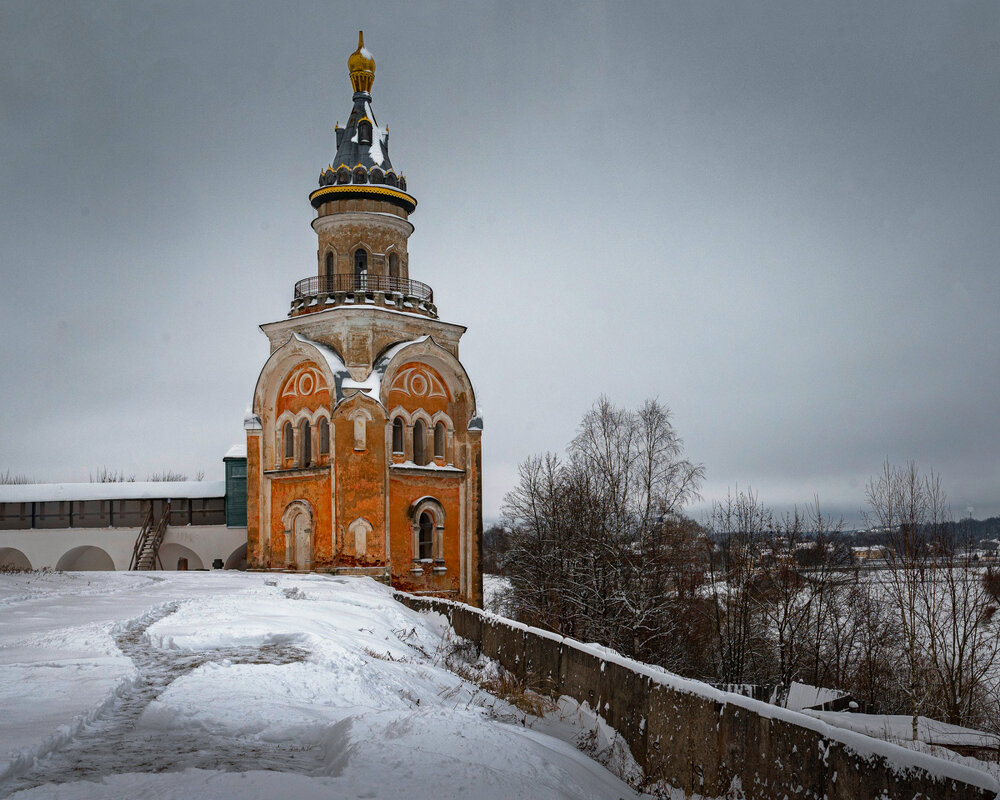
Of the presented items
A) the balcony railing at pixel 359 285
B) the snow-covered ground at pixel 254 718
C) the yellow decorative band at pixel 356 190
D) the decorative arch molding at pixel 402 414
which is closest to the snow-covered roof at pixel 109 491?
the balcony railing at pixel 359 285

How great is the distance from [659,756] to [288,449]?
874 inches

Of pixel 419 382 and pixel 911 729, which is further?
pixel 419 382

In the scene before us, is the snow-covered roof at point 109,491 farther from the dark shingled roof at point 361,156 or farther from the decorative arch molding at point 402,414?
the dark shingled roof at point 361,156

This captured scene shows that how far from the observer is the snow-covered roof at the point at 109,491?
1342 inches

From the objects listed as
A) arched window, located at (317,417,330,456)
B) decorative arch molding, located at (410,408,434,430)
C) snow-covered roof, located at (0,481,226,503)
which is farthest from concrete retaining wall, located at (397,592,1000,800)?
snow-covered roof, located at (0,481,226,503)

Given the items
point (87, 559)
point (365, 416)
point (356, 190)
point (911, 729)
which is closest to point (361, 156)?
point (356, 190)

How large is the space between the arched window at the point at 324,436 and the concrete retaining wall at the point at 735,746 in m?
18.0

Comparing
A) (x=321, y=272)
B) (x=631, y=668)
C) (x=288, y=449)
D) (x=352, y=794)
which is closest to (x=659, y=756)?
(x=631, y=668)

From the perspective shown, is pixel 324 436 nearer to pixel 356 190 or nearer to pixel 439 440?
pixel 439 440

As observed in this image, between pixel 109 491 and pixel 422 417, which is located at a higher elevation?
pixel 422 417

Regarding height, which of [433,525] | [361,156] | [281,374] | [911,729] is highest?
[361,156]

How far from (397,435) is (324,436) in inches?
83.1

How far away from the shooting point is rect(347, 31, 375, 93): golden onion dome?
3041 centimetres

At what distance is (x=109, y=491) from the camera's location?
3503 centimetres
